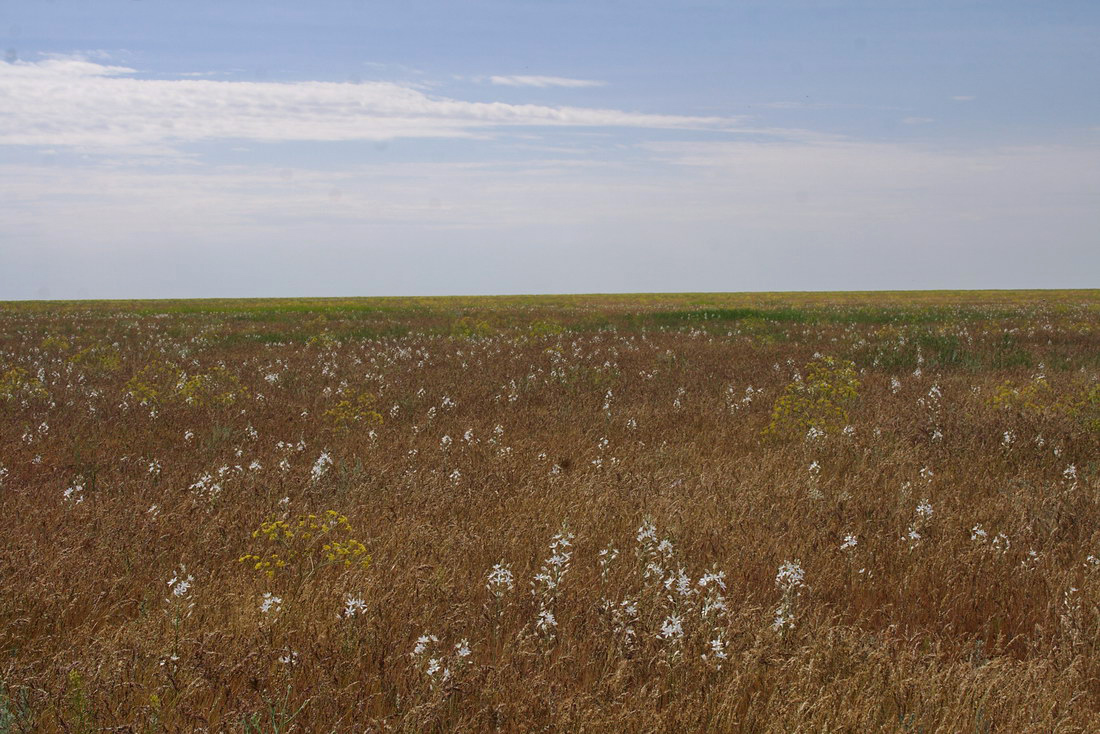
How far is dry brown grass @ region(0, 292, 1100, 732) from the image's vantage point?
3045 mm

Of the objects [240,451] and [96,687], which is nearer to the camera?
[96,687]

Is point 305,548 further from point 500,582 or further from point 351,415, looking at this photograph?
point 351,415

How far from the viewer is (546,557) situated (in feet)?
15.7

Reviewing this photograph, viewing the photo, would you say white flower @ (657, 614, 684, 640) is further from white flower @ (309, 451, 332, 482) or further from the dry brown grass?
white flower @ (309, 451, 332, 482)

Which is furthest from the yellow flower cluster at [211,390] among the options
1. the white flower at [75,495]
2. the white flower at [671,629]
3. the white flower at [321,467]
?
the white flower at [671,629]

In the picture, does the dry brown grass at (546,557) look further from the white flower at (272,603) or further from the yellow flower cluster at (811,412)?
the yellow flower cluster at (811,412)

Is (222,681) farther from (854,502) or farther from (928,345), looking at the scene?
(928,345)

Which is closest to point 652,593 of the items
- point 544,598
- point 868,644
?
point 544,598

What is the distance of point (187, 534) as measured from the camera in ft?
17.0

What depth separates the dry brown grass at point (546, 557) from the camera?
3.04m

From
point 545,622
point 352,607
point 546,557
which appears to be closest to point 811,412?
point 546,557

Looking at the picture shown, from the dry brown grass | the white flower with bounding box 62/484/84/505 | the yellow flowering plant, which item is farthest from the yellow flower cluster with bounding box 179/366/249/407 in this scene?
the yellow flowering plant

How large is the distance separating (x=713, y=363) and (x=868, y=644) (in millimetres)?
11552

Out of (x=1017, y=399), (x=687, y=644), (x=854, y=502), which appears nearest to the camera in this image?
(x=687, y=644)
